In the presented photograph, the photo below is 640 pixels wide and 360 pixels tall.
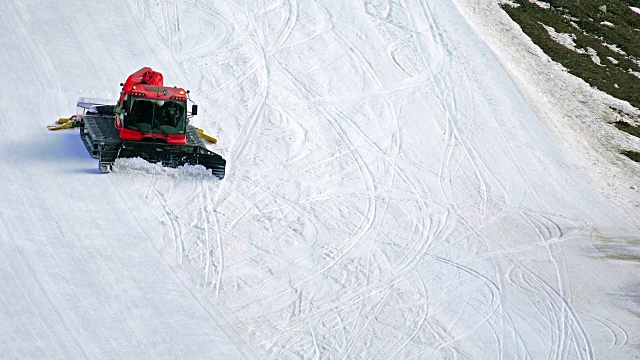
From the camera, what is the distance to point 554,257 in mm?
18516

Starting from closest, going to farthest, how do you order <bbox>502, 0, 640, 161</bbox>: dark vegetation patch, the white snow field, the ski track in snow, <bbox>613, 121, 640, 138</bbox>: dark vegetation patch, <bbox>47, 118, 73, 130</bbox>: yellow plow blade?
1. the white snow field
2. the ski track in snow
3. <bbox>47, 118, 73, 130</bbox>: yellow plow blade
4. <bbox>613, 121, 640, 138</bbox>: dark vegetation patch
5. <bbox>502, 0, 640, 161</bbox>: dark vegetation patch

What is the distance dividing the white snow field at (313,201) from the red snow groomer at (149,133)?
31 centimetres

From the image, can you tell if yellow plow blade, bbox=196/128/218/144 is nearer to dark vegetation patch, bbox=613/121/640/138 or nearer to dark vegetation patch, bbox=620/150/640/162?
dark vegetation patch, bbox=620/150/640/162

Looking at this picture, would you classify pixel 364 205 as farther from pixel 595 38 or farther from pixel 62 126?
pixel 595 38

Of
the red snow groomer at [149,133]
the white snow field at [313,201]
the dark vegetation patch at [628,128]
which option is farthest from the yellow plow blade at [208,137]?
the dark vegetation patch at [628,128]

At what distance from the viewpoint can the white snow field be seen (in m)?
14.9

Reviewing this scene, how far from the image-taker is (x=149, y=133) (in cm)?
1930

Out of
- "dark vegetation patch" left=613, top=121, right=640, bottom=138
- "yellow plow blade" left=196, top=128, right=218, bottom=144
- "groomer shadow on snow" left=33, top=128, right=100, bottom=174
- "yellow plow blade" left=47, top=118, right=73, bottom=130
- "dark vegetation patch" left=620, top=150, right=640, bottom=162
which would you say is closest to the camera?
"groomer shadow on snow" left=33, top=128, right=100, bottom=174

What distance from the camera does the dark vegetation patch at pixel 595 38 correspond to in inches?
1112

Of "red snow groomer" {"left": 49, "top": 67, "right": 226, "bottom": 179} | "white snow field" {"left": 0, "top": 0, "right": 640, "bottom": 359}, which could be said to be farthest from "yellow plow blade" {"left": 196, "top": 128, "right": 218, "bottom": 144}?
"red snow groomer" {"left": 49, "top": 67, "right": 226, "bottom": 179}

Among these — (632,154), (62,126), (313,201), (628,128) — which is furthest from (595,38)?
(62,126)

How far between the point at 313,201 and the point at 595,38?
1553 centimetres

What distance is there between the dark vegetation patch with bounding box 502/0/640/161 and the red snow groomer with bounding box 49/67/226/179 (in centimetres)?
1158

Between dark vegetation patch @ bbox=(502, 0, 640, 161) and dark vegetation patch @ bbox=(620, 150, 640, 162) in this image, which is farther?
dark vegetation patch @ bbox=(502, 0, 640, 161)
